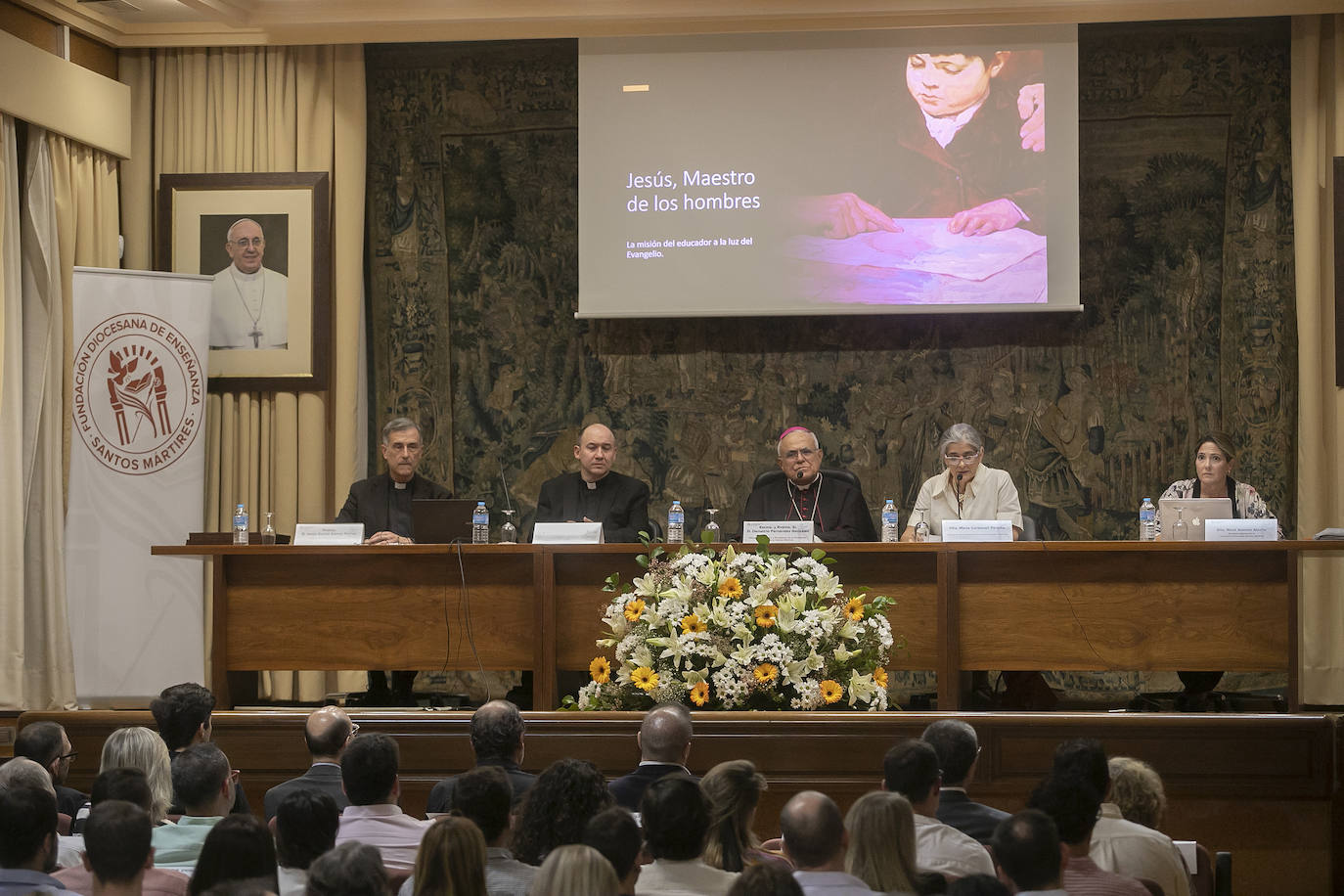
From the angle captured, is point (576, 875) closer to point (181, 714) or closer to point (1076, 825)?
point (1076, 825)

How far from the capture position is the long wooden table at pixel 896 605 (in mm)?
5094

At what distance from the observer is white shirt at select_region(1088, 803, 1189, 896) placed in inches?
122

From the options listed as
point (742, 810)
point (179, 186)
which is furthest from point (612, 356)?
point (742, 810)

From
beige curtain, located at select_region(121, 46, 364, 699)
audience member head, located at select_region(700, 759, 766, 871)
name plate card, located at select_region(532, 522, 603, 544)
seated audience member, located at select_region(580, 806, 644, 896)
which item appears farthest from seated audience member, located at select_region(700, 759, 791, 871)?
beige curtain, located at select_region(121, 46, 364, 699)

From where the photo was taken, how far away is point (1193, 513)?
533cm

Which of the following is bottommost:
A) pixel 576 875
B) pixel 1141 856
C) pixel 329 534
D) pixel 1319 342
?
pixel 1141 856

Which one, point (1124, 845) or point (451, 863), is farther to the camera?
point (1124, 845)

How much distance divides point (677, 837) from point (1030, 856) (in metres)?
0.66

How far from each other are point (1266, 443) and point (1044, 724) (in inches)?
141

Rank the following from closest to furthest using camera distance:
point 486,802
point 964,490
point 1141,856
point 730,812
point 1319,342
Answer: point 486,802 → point 730,812 → point 1141,856 → point 964,490 → point 1319,342

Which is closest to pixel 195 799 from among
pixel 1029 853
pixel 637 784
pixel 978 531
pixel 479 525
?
pixel 637 784

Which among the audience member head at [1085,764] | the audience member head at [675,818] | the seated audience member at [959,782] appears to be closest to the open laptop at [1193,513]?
the seated audience member at [959,782]

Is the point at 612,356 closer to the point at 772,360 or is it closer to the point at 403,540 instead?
the point at 772,360

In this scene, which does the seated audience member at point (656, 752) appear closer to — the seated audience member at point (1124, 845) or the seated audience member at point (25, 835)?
the seated audience member at point (1124, 845)
